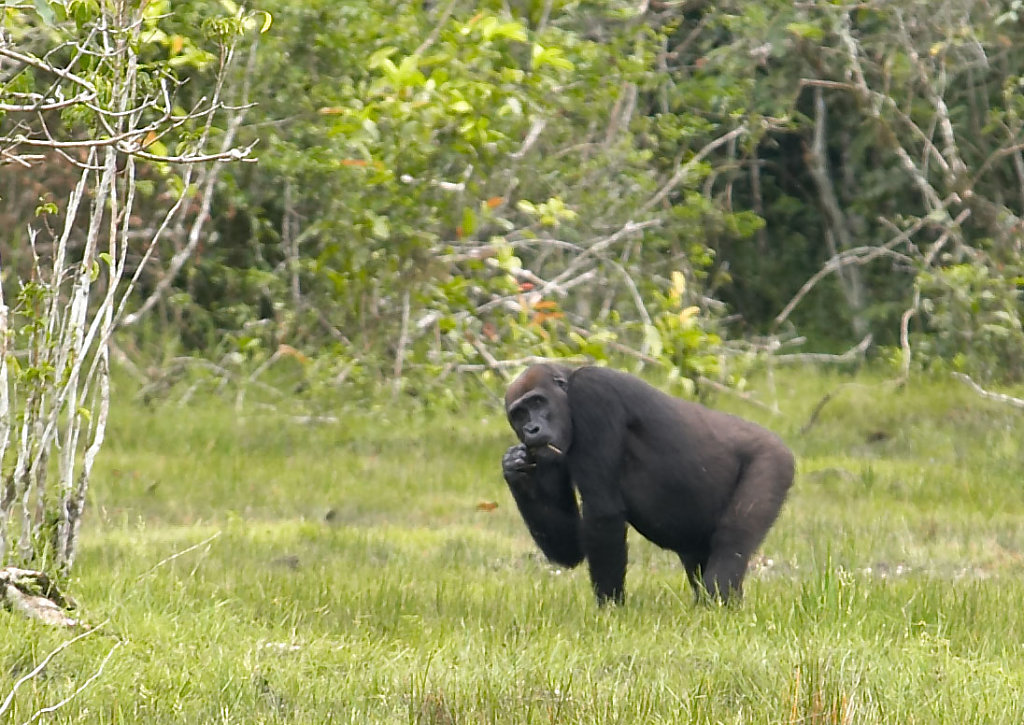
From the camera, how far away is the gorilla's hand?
20.7 ft

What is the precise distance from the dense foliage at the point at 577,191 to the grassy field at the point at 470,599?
1.20 metres

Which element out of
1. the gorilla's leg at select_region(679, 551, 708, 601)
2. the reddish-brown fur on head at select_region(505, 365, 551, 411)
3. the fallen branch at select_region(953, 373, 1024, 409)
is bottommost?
the fallen branch at select_region(953, 373, 1024, 409)

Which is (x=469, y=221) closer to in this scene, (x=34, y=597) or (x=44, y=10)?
(x=34, y=597)

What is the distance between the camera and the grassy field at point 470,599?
4.73 metres

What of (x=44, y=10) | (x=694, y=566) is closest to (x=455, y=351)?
(x=694, y=566)

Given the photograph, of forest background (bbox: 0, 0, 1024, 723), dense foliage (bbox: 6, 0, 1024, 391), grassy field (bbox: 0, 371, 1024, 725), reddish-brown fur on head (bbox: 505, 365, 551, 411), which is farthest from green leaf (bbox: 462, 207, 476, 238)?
reddish-brown fur on head (bbox: 505, 365, 551, 411)

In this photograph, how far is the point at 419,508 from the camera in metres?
9.81

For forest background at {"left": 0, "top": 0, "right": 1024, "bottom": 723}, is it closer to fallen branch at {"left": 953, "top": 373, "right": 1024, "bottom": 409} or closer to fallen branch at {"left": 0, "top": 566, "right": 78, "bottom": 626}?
fallen branch at {"left": 0, "top": 566, "right": 78, "bottom": 626}

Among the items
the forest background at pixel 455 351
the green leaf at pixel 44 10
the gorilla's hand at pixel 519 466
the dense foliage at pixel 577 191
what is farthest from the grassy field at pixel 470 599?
the green leaf at pixel 44 10

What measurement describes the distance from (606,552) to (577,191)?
729cm

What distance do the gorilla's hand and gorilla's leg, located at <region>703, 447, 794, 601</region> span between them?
79cm

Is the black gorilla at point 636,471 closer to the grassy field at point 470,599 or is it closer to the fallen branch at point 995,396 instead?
the grassy field at point 470,599

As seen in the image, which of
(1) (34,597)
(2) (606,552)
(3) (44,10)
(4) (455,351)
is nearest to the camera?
(3) (44,10)

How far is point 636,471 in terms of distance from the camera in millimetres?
6426
